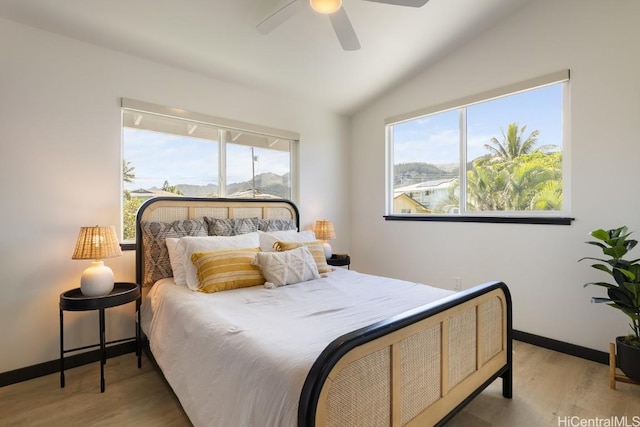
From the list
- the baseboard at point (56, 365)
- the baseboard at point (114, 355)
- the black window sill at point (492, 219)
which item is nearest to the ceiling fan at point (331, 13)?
the black window sill at point (492, 219)

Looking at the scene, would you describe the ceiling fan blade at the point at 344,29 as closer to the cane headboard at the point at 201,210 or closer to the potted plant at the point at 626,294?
the cane headboard at the point at 201,210

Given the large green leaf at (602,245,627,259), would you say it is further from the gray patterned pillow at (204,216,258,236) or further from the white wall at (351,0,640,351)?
the gray patterned pillow at (204,216,258,236)

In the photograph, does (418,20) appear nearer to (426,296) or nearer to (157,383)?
(426,296)

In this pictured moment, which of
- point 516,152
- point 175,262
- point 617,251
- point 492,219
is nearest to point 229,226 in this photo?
point 175,262

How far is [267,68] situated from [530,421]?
345 centimetres

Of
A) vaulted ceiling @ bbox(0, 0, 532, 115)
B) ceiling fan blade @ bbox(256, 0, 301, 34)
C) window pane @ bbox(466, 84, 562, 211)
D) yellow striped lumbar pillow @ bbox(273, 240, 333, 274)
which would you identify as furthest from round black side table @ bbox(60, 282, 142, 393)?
window pane @ bbox(466, 84, 562, 211)

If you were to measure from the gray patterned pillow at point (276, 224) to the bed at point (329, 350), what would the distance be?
0.96 metres

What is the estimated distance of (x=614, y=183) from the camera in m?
2.48

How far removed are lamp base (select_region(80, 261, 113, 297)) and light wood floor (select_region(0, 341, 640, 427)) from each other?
66cm

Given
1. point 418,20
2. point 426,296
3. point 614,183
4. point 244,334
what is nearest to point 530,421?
point 426,296

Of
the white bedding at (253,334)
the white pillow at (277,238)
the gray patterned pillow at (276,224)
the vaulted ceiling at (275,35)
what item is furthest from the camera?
the gray patterned pillow at (276,224)

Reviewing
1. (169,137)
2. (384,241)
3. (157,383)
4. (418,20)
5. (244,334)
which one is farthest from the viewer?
(384,241)

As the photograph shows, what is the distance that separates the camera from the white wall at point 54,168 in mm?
2260

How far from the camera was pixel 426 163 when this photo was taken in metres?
3.84
